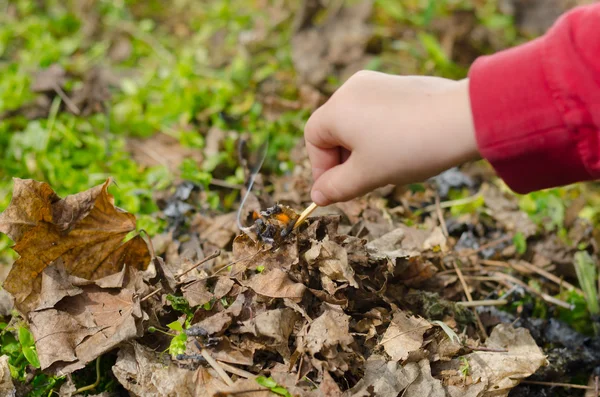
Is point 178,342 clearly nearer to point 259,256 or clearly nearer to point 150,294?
point 150,294

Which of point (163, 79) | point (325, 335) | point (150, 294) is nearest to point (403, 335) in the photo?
point (325, 335)

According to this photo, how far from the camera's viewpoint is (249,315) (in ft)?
6.57

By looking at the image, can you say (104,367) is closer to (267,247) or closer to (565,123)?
(267,247)

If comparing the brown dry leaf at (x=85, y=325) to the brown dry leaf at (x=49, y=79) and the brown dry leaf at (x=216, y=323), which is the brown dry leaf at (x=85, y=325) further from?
the brown dry leaf at (x=49, y=79)

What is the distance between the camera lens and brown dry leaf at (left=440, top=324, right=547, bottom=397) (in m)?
2.05

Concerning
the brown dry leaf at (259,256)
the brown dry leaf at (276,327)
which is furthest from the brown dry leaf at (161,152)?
the brown dry leaf at (276,327)

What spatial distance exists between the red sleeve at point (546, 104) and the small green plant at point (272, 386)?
0.96 m

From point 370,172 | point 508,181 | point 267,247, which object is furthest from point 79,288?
point 508,181

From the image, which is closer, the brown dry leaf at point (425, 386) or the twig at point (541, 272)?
the brown dry leaf at point (425, 386)

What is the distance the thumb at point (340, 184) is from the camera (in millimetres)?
1834

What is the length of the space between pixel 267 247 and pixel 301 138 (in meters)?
1.43

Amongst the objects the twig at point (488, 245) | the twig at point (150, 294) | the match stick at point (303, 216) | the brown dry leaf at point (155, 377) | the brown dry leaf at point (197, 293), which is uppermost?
the match stick at point (303, 216)

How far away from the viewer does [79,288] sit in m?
2.15

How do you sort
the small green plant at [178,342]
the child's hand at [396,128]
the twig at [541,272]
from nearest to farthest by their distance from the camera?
1. the child's hand at [396,128]
2. the small green plant at [178,342]
3. the twig at [541,272]
